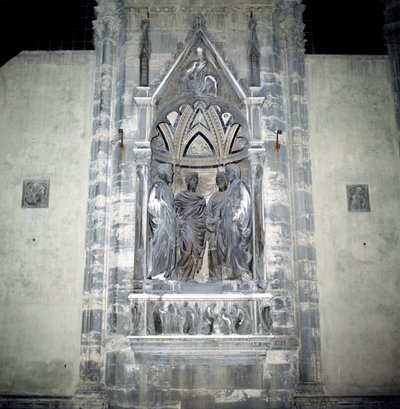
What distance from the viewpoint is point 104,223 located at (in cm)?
1076

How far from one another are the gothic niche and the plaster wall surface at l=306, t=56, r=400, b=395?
142 centimetres

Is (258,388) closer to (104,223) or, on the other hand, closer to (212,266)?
(212,266)

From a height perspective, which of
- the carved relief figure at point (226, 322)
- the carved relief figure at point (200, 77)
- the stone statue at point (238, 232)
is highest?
the carved relief figure at point (200, 77)

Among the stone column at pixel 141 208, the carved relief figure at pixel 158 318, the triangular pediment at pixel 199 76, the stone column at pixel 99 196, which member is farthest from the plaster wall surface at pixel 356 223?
the stone column at pixel 99 196

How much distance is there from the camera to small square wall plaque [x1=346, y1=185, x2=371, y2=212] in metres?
11.1

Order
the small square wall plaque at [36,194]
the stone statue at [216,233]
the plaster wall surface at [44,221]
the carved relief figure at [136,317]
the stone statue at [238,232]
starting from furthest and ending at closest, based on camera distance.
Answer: the small square wall plaque at [36,194] → the stone statue at [216,233] → the stone statue at [238,232] → the plaster wall surface at [44,221] → the carved relief figure at [136,317]

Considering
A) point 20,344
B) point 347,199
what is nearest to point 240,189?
point 347,199

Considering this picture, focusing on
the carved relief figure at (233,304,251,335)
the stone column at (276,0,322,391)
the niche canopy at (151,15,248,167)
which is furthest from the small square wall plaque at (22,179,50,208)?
the stone column at (276,0,322,391)

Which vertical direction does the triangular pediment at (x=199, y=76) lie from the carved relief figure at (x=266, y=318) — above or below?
above

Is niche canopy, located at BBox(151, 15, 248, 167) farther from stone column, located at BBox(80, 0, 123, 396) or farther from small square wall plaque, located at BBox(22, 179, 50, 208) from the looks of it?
small square wall plaque, located at BBox(22, 179, 50, 208)

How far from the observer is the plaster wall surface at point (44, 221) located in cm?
1034

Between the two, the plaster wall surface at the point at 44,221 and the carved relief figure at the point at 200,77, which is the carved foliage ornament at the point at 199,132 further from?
the plaster wall surface at the point at 44,221

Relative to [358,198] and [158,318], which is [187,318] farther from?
[358,198]

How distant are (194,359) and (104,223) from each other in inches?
111
